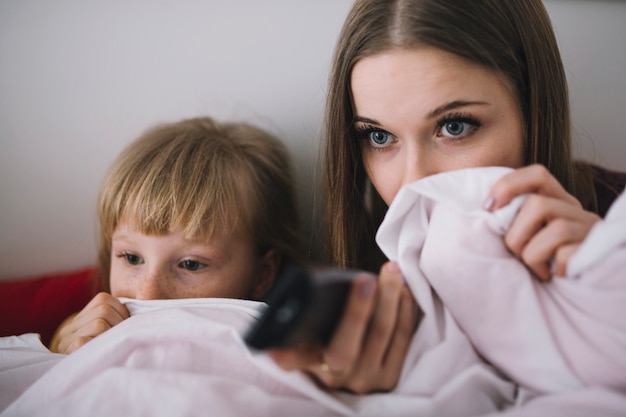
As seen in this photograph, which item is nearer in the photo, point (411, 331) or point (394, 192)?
point (411, 331)

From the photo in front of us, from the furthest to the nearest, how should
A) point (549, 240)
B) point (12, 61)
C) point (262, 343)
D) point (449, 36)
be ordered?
point (12, 61) < point (449, 36) < point (549, 240) < point (262, 343)

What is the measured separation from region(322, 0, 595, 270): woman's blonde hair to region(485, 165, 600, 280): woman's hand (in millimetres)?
246

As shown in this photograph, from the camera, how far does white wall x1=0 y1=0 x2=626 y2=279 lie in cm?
111

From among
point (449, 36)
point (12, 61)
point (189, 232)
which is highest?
point (449, 36)

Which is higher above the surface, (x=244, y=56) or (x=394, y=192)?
(x=244, y=56)

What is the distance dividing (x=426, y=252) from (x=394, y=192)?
0.27 m

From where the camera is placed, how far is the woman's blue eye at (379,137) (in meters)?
0.89

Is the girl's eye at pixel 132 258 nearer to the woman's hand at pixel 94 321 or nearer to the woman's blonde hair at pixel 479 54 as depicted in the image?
the woman's hand at pixel 94 321

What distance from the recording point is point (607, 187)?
963 millimetres

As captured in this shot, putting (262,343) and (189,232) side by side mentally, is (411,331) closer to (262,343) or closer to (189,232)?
(262,343)

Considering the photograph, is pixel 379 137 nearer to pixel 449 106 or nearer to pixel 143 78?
pixel 449 106

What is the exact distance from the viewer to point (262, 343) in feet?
1.47

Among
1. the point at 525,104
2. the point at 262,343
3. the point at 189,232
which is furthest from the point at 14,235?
the point at 525,104

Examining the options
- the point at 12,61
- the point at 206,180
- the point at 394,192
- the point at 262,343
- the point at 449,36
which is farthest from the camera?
the point at 12,61
